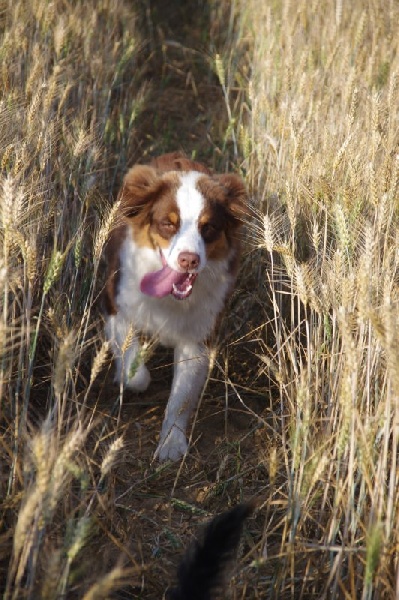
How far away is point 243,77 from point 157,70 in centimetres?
112

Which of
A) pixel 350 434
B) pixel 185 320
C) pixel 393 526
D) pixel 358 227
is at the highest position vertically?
pixel 358 227

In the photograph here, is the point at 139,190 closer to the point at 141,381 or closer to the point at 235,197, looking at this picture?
the point at 235,197

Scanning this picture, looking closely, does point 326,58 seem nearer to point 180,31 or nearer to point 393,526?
point 180,31

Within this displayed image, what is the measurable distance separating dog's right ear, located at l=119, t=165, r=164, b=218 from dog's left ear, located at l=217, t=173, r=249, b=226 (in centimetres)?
35

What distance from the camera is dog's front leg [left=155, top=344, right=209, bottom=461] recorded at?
3824mm

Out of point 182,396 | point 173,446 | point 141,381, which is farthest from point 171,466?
point 141,381

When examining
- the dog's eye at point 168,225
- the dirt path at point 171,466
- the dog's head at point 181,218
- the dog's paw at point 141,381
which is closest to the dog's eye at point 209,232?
the dog's head at point 181,218

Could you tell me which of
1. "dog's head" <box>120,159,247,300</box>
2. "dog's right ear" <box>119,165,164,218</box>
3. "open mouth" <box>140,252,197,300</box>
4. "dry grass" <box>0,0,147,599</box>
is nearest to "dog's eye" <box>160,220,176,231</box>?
"dog's head" <box>120,159,247,300</box>

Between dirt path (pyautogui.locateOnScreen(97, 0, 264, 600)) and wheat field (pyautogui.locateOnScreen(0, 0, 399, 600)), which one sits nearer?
wheat field (pyautogui.locateOnScreen(0, 0, 399, 600))

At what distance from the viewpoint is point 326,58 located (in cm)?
535

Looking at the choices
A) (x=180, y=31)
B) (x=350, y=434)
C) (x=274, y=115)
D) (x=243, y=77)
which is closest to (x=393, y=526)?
(x=350, y=434)

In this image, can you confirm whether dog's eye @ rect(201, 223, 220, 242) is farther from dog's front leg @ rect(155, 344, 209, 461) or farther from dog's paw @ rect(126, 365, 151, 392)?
dog's paw @ rect(126, 365, 151, 392)

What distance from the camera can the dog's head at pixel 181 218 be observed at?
389 cm

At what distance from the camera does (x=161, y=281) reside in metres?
3.99
